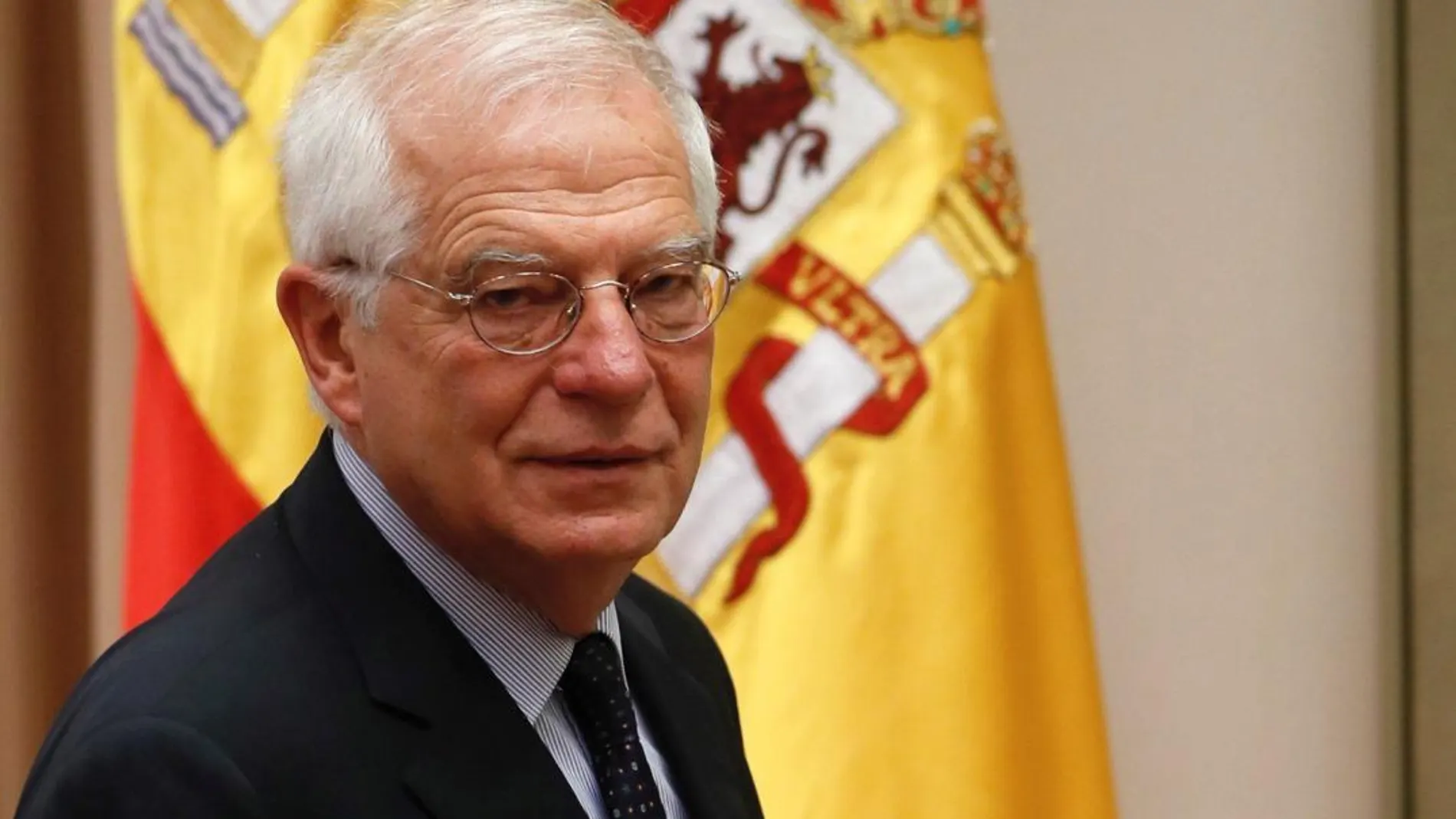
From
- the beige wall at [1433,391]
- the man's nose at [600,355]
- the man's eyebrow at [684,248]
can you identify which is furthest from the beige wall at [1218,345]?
the man's nose at [600,355]

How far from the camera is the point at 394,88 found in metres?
1.00

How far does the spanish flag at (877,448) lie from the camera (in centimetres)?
190

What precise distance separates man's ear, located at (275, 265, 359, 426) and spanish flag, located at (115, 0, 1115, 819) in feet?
2.84

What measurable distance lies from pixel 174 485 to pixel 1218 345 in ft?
5.15

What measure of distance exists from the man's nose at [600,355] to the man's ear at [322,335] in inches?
6.6

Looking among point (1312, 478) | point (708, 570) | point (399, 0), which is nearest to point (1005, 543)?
point (708, 570)

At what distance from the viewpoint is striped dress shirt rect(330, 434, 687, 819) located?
107 cm

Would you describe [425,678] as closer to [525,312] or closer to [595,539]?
[595,539]

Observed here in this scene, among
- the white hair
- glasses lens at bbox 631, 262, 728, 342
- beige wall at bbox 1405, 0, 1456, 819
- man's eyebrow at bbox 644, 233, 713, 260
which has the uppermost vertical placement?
the white hair

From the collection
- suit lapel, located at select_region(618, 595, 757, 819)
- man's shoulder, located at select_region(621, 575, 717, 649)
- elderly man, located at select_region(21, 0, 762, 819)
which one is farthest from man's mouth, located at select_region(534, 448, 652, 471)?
man's shoulder, located at select_region(621, 575, 717, 649)

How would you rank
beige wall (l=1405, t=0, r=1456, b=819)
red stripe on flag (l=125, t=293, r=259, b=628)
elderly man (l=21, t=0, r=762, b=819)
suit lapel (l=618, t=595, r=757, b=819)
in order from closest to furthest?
elderly man (l=21, t=0, r=762, b=819) < suit lapel (l=618, t=595, r=757, b=819) < red stripe on flag (l=125, t=293, r=259, b=628) < beige wall (l=1405, t=0, r=1456, b=819)

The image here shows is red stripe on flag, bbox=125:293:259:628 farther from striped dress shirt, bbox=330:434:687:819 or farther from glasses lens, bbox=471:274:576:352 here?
glasses lens, bbox=471:274:576:352

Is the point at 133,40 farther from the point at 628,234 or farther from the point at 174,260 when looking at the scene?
the point at 628,234

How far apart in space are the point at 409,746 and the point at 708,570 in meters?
0.99
